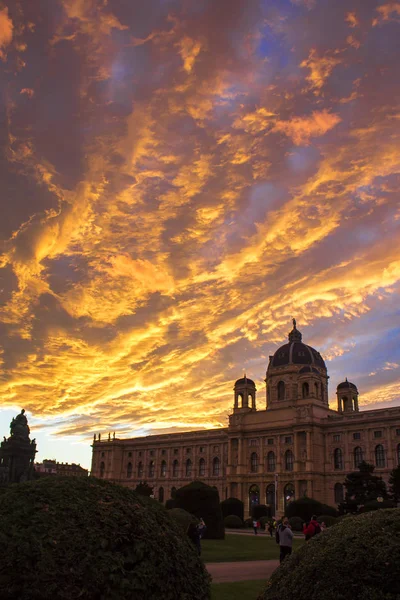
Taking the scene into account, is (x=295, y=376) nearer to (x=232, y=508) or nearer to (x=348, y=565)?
(x=232, y=508)

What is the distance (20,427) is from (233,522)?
89.1 feet

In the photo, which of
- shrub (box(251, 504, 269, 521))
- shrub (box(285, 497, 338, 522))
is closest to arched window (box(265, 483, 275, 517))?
shrub (box(251, 504, 269, 521))

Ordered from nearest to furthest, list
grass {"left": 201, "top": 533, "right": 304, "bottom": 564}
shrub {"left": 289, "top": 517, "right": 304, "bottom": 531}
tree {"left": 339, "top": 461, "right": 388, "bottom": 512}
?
grass {"left": 201, "top": 533, "right": 304, "bottom": 564} < shrub {"left": 289, "top": 517, "right": 304, "bottom": 531} < tree {"left": 339, "top": 461, "right": 388, "bottom": 512}

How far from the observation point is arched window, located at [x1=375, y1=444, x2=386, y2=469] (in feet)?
254

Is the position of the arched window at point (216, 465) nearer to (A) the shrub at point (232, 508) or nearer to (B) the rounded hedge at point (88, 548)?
(A) the shrub at point (232, 508)

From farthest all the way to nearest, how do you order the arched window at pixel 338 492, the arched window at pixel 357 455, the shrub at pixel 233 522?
the arched window at pixel 357 455
the arched window at pixel 338 492
the shrub at pixel 233 522

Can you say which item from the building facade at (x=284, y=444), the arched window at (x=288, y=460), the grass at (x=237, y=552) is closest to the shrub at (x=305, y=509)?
the grass at (x=237, y=552)

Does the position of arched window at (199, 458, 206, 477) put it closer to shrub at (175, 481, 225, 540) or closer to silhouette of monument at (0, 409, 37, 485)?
silhouette of monument at (0, 409, 37, 485)

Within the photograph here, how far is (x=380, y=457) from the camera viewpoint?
3073 inches

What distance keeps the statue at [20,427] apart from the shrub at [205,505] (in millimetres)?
25412

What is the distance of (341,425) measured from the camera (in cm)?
8319

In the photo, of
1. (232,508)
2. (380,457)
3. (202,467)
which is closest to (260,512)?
(232,508)

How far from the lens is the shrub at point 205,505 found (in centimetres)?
4119

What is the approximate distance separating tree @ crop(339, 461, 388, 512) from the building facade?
12500 millimetres
